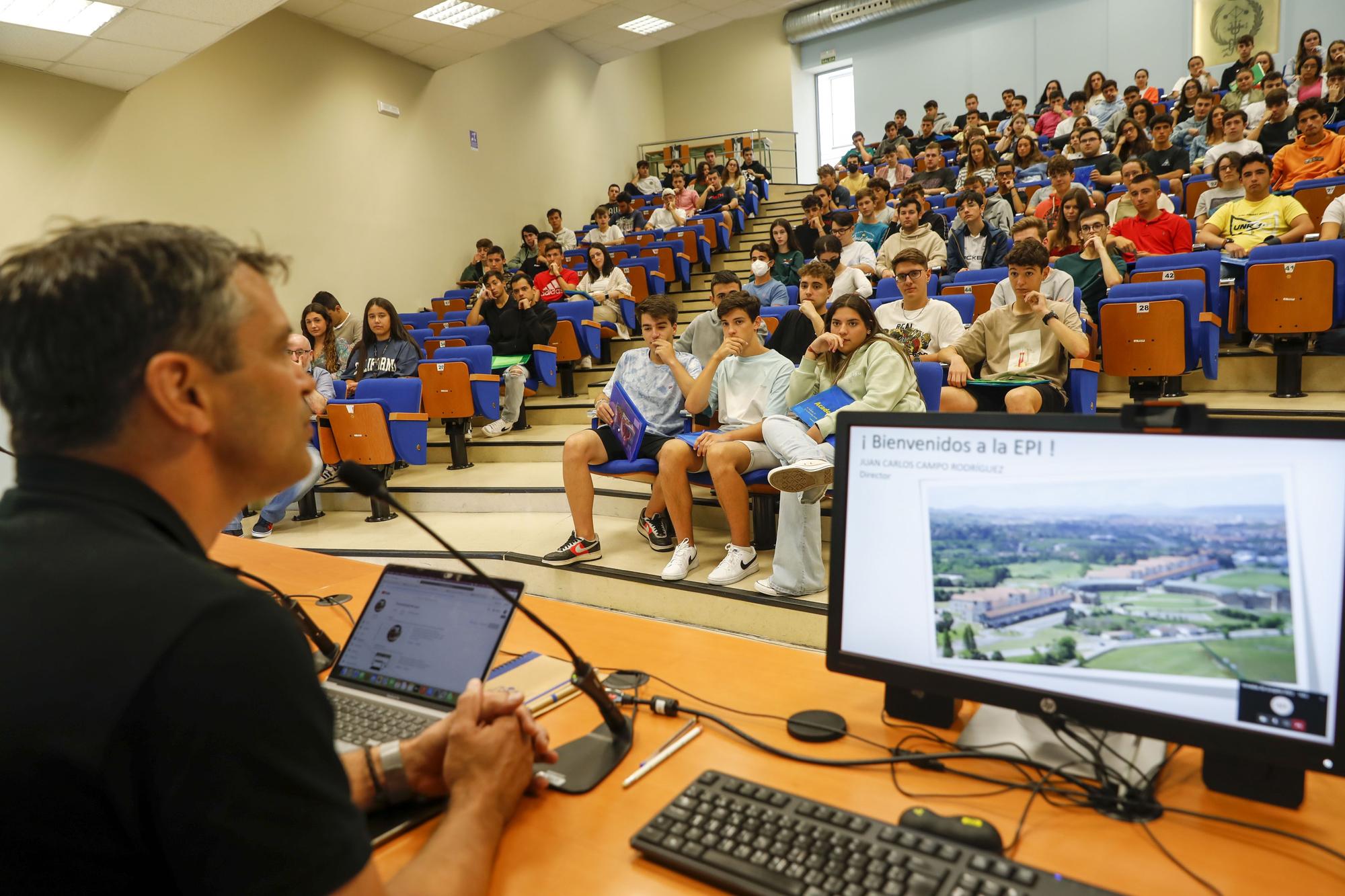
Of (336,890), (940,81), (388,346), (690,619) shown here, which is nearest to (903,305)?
(690,619)

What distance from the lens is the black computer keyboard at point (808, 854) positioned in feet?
2.53

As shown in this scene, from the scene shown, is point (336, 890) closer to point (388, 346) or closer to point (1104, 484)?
point (1104, 484)

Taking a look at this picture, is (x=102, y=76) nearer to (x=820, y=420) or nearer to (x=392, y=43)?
(x=392, y=43)

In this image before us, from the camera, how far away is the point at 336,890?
626 millimetres

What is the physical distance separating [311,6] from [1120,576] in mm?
8279

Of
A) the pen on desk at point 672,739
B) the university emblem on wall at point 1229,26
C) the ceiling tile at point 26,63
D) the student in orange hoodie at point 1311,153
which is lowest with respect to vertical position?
the pen on desk at point 672,739

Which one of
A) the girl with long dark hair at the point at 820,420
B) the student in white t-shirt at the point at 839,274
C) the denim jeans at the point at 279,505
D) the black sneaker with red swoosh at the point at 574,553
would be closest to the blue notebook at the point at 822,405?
the girl with long dark hair at the point at 820,420

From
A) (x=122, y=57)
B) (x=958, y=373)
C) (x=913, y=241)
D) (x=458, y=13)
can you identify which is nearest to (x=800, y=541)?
(x=958, y=373)

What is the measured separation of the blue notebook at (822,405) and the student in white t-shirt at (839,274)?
174 centimetres

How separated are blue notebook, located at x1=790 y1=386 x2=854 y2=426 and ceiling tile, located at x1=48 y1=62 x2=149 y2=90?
5456 millimetres

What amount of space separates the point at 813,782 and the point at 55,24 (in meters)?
6.16

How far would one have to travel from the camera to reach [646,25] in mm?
10656

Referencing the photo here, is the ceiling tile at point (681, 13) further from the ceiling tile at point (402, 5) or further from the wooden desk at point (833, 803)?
the wooden desk at point (833, 803)

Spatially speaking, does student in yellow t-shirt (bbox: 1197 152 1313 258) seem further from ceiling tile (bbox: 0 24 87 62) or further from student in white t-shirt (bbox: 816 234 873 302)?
ceiling tile (bbox: 0 24 87 62)
